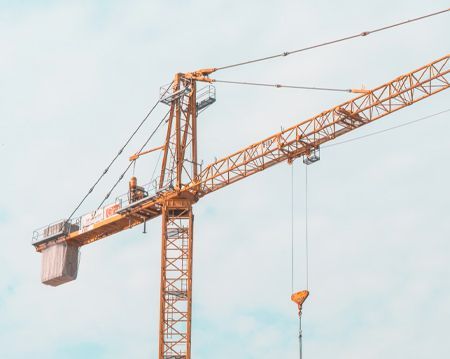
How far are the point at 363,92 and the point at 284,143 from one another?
21.3 feet

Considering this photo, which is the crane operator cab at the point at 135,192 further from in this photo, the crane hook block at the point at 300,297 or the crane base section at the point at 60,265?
the crane hook block at the point at 300,297

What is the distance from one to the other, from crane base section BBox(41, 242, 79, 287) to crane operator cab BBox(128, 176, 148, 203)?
26.5ft

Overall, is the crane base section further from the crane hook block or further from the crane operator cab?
the crane hook block

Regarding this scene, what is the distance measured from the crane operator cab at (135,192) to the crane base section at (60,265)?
8080 millimetres

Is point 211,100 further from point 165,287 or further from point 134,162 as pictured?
point 165,287

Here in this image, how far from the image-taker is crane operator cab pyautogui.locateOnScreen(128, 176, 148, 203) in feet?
296

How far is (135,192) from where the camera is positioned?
90.2 metres

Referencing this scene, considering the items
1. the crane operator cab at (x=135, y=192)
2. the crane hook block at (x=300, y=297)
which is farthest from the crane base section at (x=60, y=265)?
the crane hook block at (x=300, y=297)

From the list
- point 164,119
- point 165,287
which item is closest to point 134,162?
point 164,119

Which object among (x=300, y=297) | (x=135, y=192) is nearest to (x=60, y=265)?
(x=135, y=192)

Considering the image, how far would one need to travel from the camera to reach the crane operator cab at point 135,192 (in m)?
90.2

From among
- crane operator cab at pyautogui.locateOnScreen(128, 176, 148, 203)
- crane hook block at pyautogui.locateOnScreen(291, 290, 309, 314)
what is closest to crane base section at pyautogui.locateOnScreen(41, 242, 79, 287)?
crane operator cab at pyautogui.locateOnScreen(128, 176, 148, 203)

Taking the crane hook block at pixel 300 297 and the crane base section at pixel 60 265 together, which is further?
the crane base section at pixel 60 265

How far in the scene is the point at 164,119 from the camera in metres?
92.9
